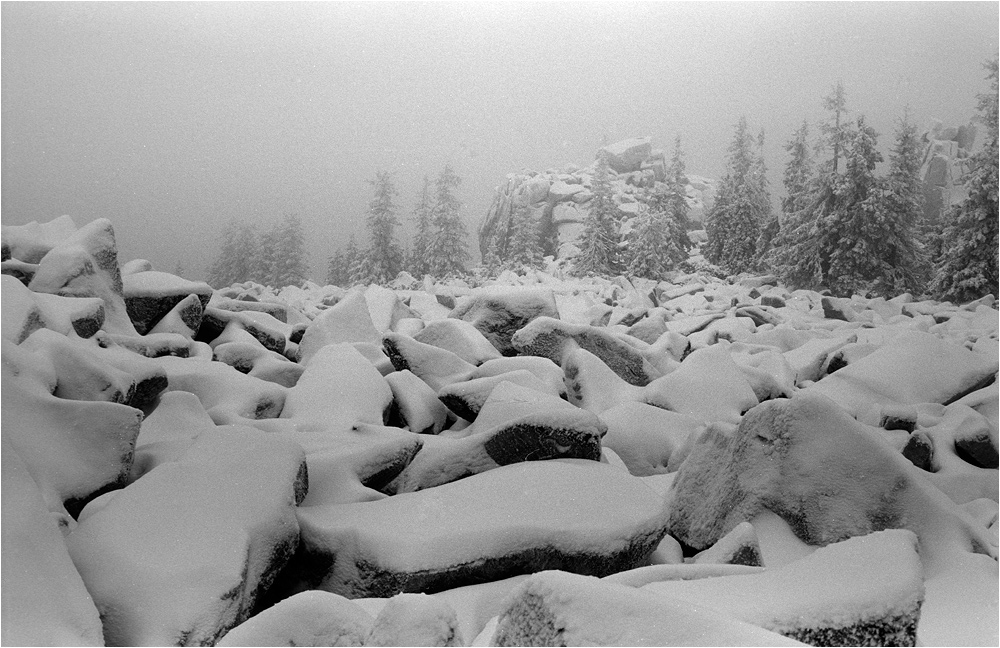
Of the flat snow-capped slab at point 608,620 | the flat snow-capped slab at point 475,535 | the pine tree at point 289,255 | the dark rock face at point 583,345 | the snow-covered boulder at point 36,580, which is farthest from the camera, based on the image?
the pine tree at point 289,255

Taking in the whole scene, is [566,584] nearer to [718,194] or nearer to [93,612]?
[93,612]

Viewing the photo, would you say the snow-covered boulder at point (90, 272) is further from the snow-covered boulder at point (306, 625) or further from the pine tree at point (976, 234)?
the pine tree at point (976, 234)

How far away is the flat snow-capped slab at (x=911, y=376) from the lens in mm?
4203

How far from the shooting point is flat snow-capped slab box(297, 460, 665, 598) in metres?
2.00

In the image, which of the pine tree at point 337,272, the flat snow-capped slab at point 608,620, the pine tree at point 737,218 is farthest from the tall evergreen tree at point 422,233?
the flat snow-capped slab at point 608,620

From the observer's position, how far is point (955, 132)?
19.5ft

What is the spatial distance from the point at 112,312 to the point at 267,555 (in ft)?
9.88

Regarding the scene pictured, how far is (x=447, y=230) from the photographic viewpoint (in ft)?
28.9

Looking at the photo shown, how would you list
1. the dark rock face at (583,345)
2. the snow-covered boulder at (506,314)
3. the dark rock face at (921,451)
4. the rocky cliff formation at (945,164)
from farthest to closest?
the rocky cliff formation at (945,164)
the snow-covered boulder at (506,314)
the dark rock face at (583,345)
the dark rock face at (921,451)

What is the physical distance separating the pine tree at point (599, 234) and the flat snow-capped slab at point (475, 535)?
9.46 m

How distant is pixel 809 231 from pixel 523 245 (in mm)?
4610

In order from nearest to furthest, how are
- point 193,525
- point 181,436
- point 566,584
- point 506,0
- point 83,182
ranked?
point 566,584, point 193,525, point 181,436, point 506,0, point 83,182

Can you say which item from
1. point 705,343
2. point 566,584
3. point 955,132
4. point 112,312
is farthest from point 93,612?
point 955,132

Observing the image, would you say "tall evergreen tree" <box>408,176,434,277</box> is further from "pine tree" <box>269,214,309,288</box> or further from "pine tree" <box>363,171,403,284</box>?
"pine tree" <box>269,214,309,288</box>
